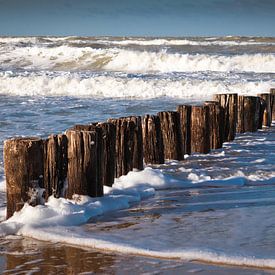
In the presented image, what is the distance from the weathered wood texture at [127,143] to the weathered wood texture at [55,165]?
1.19 meters

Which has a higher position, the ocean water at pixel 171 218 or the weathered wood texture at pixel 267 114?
the weathered wood texture at pixel 267 114

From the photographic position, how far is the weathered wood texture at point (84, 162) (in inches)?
198

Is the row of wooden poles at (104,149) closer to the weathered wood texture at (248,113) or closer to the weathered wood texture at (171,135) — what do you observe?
the weathered wood texture at (171,135)

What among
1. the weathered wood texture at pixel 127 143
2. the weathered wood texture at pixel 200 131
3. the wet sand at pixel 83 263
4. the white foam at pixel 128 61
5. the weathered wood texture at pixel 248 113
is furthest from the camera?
the white foam at pixel 128 61

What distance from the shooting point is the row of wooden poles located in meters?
4.62

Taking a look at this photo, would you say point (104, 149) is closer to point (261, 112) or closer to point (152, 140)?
point (152, 140)

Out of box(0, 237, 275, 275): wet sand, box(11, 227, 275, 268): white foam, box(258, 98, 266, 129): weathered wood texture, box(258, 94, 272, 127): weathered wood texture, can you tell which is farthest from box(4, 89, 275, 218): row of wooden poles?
box(258, 94, 272, 127): weathered wood texture

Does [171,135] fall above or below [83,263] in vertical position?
above

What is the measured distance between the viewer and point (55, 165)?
491cm

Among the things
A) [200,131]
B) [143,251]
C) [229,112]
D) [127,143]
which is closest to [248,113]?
[229,112]

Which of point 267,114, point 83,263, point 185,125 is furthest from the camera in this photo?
point 267,114

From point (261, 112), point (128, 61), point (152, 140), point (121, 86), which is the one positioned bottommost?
point (152, 140)

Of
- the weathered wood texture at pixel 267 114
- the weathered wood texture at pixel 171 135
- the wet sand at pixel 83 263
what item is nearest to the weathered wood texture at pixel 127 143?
the weathered wood texture at pixel 171 135

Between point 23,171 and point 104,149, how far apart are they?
1.20 metres
